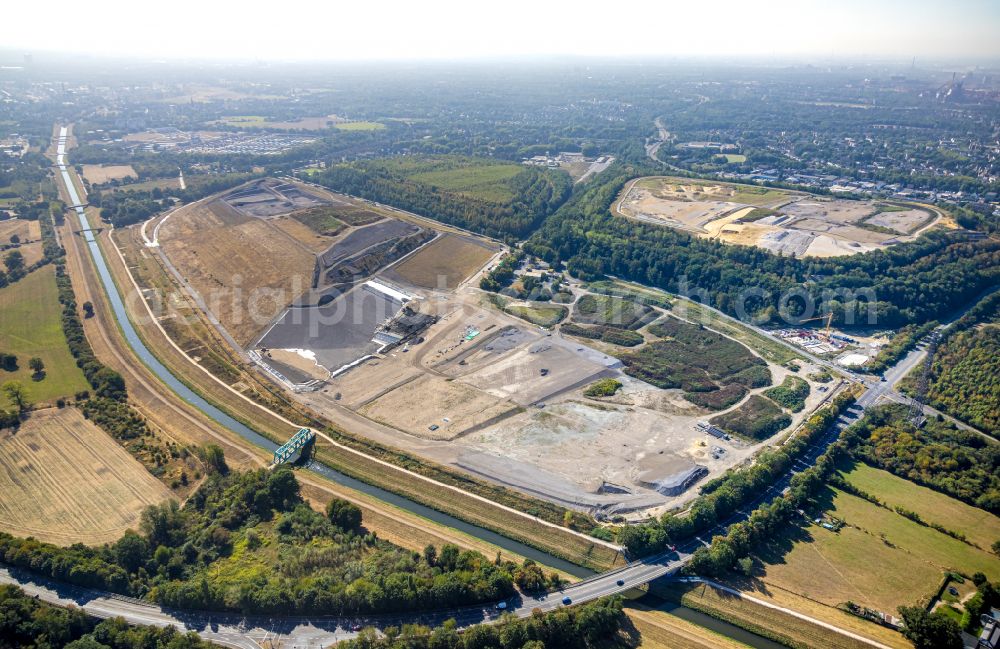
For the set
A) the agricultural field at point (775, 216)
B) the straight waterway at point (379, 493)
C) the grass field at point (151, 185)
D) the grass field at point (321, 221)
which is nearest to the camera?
the straight waterway at point (379, 493)

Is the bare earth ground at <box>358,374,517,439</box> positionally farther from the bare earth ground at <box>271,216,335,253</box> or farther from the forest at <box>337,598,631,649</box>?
the bare earth ground at <box>271,216,335,253</box>

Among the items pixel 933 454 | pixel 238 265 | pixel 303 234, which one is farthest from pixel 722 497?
pixel 303 234

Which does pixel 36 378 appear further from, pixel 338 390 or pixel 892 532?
pixel 892 532

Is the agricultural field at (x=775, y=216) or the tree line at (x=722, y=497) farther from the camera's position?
the agricultural field at (x=775, y=216)

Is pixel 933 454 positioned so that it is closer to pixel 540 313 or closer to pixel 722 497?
pixel 722 497

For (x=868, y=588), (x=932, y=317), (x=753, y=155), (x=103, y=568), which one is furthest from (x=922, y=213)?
(x=103, y=568)

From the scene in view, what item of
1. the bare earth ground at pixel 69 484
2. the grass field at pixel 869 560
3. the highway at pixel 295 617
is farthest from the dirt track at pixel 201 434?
the grass field at pixel 869 560

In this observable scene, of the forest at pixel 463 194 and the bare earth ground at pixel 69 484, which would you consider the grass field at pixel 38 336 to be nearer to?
the bare earth ground at pixel 69 484
